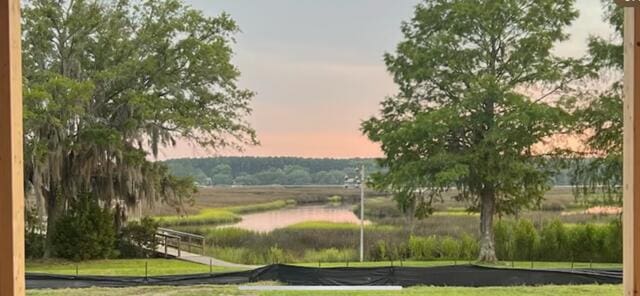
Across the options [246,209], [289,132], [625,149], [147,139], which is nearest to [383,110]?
[289,132]

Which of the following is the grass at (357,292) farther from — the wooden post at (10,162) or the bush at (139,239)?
the wooden post at (10,162)

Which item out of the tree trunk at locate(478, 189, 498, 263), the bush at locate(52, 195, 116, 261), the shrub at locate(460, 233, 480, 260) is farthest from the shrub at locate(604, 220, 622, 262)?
the bush at locate(52, 195, 116, 261)

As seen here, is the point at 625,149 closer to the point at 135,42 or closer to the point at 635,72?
the point at 635,72

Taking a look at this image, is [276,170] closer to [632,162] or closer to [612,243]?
[612,243]

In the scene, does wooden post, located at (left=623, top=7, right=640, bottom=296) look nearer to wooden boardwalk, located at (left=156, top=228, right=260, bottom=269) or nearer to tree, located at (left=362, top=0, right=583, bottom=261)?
wooden boardwalk, located at (left=156, top=228, right=260, bottom=269)

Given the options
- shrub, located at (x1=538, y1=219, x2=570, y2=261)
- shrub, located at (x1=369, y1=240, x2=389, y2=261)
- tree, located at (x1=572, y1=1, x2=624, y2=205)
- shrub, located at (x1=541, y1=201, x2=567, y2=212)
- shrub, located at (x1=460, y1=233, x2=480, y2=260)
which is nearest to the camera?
tree, located at (x1=572, y1=1, x2=624, y2=205)

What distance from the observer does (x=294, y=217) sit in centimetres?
647

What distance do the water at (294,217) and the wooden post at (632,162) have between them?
17.0 ft

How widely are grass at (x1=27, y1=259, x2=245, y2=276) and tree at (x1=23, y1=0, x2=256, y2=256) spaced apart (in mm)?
668

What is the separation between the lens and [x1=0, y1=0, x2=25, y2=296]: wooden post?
3.22ft

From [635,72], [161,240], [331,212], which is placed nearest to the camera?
[635,72]

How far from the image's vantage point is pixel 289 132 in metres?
6.52

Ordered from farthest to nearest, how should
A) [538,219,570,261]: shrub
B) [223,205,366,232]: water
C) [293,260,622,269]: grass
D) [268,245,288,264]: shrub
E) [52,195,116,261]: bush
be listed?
[52,195,116,261]: bush < [538,219,570,261]: shrub < [268,245,288,264]: shrub < [293,260,622,269]: grass < [223,205,366,232]: water

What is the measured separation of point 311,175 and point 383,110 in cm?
191
